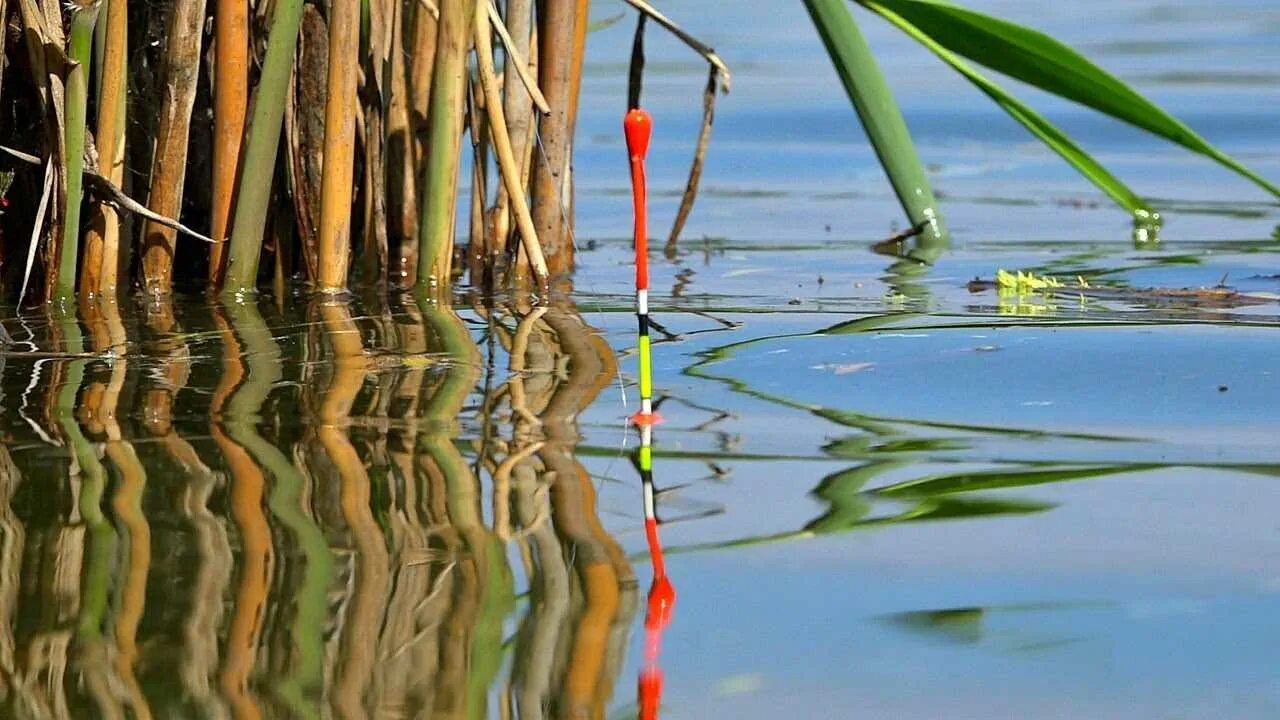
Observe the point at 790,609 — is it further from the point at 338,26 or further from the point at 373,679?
the point at 338,26

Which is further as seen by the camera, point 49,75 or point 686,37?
point 686,37

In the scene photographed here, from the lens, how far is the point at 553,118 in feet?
11.2

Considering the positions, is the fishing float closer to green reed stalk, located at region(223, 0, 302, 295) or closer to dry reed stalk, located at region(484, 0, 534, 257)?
green reed stalk, located at region(223, 0, 302, 295)

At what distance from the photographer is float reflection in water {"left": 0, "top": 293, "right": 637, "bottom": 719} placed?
1374 millimetres

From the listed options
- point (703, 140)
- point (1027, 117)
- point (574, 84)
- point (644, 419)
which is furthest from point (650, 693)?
point (703, 140)

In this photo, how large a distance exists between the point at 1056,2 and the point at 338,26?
9723 mm

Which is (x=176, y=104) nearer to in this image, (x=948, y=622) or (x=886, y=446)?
(x=886, y=446)

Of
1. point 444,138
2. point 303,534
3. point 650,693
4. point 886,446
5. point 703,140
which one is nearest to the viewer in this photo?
point 650,693

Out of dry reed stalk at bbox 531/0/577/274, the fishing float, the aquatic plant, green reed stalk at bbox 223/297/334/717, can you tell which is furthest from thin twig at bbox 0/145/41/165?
the aquatic plant

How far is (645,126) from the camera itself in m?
2.11

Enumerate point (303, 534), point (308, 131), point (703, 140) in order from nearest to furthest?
point (303, 534)
point (308, 131)
point (703, 140)

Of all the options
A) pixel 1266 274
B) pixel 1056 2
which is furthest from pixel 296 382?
pixel 1056 2

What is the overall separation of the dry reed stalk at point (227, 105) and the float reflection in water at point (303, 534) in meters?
0.49

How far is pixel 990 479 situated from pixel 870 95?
4.93ft
